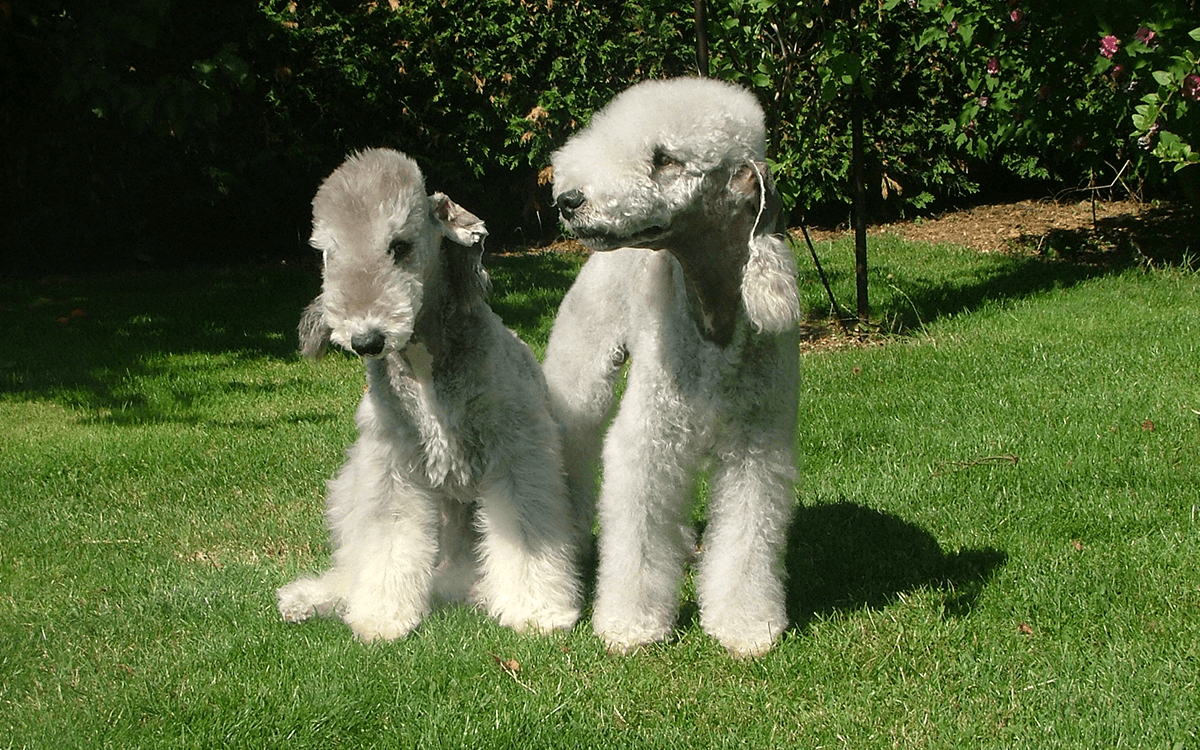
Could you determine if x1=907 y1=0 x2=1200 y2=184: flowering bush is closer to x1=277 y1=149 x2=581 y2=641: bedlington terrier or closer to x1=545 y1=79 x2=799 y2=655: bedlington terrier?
x1=545 y1=79 x2=799 y2=655: bedlington terrier

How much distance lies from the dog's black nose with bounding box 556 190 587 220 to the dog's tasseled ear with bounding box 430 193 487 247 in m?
0.51

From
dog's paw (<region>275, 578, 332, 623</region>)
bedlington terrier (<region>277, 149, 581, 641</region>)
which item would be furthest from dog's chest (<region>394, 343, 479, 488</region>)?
dog's paw (<region>275, 578, 332, 623</region>)

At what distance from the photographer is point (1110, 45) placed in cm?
672

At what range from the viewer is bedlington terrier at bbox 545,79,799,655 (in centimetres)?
283

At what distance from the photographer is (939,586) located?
3500 millimetres

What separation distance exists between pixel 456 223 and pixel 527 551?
110cm

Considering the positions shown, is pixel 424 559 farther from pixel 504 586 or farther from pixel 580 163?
pixel 580 163

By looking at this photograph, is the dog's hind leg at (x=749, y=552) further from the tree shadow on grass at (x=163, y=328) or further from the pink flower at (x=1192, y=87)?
the pink flower at (x=1192, y=87)

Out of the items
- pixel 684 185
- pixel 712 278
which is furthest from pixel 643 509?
pixel 684 185

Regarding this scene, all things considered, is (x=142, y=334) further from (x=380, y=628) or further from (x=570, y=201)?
(x=570, y=201)

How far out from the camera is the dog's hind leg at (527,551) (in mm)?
3346

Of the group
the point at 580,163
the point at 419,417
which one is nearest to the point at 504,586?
the point at 419,417

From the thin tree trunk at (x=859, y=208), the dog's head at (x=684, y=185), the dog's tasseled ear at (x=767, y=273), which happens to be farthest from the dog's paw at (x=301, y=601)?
the thin tree trunk at (x=859, y=208)

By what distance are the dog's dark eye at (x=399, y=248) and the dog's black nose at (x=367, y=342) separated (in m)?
0.28
